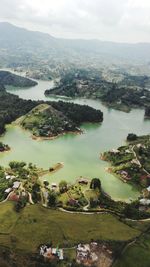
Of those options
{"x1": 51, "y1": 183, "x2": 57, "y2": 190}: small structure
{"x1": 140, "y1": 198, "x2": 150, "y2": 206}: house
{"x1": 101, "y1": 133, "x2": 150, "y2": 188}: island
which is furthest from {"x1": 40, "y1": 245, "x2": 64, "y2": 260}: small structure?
{"x1": 101, "y1": 133, "x2": 150, "y2": 188}: island

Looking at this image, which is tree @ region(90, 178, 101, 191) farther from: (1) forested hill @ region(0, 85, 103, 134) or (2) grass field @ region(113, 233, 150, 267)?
(1) forested hill @ region(0, 85, 103, 134)

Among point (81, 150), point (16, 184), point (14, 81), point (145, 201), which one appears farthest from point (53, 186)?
point (14, 81)

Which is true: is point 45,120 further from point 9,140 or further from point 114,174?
point 114,174

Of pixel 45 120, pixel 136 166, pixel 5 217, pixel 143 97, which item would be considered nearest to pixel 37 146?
pixel 45 120

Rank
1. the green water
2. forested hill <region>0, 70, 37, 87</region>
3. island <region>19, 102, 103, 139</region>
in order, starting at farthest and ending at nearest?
forested hill <region>0, 70, 37, 87</region>
island <region>19, 102, 103, 139</region>
the green water

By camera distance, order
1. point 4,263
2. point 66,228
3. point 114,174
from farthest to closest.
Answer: point 114,174
point 66,228
point 4,263

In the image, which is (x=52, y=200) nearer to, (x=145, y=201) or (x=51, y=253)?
(x=51, y=253)
